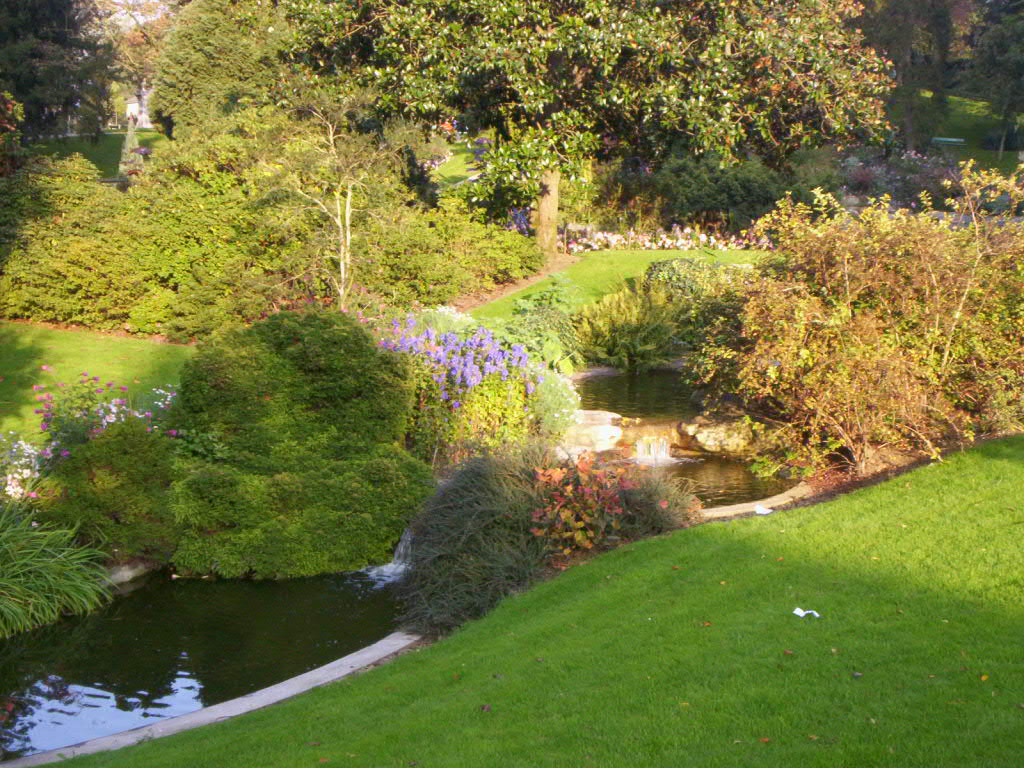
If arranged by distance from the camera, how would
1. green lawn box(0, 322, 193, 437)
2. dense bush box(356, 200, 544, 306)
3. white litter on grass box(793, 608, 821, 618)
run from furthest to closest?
dense bush box(356, 200, 544, 306), green lawn box(0, 322, 193, 437), white litter on grass box(793, 608, 821, 618)

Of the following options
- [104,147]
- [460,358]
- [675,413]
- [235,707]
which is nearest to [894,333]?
[675,413]

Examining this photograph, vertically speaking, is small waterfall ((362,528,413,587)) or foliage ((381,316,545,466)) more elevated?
foliage ((381,316,545,466))

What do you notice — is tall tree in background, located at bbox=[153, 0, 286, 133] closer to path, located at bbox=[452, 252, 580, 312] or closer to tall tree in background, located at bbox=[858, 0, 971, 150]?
path, located at bbox=[452, 252, 580, 312]

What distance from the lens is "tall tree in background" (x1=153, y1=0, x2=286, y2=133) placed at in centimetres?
2908

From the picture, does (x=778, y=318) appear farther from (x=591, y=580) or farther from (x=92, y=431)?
(x=92, y=431)

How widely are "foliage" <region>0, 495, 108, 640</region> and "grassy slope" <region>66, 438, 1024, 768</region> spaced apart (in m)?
2.63

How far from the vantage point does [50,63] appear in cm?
3366

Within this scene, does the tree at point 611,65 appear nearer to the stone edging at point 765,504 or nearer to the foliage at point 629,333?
the foliage at point 629,333

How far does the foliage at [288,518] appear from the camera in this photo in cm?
819

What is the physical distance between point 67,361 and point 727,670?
12188 millimetres

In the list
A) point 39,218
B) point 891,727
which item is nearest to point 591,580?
point 891,727

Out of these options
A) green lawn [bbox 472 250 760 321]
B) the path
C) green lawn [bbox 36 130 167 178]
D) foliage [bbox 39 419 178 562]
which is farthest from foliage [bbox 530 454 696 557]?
green lawn [bbox 36 130 167 178]

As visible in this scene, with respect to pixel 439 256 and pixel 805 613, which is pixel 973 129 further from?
pixel 805 613

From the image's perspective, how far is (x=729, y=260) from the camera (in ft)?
69.7
